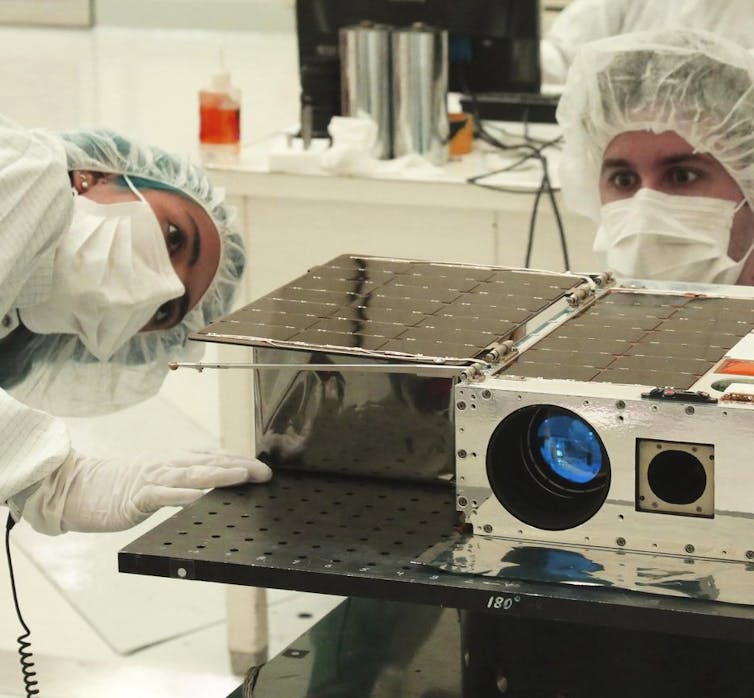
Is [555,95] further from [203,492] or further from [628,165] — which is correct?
[203,492]

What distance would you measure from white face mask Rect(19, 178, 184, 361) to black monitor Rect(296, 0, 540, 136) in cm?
108

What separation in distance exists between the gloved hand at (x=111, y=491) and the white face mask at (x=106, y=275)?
0.26 metres

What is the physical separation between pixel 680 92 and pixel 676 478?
0.88 m

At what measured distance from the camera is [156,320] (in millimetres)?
1886

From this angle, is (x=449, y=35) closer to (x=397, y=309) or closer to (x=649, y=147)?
(x=649, y=147)

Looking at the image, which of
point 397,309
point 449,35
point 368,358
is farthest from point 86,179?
point 449,35

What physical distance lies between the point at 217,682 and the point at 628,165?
86 centimetres

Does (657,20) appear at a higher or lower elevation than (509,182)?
higher

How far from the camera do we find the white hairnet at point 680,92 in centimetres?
185

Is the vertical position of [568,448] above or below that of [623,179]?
below

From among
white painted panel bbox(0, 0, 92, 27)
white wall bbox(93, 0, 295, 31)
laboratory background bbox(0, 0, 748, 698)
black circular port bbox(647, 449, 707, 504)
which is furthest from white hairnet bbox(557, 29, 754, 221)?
white painted panel bbox(0, 0, 92, 27)

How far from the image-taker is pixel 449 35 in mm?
2865

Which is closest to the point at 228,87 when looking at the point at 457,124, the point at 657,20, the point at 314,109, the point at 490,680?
the point at 314,109

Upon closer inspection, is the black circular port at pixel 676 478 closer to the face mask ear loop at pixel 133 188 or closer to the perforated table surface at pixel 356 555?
the perforated table surface at pixel 356 555
